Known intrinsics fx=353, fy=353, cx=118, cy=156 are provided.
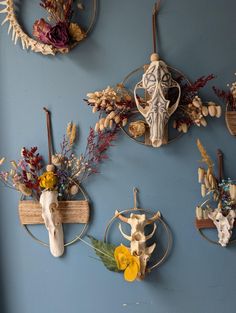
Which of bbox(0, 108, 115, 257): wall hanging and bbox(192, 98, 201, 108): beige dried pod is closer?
bbox(192, 98, 201, 108): beige dried pod

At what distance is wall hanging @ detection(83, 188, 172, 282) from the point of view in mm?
1240

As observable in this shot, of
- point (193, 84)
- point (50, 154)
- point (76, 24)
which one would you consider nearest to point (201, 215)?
point (193, 84)

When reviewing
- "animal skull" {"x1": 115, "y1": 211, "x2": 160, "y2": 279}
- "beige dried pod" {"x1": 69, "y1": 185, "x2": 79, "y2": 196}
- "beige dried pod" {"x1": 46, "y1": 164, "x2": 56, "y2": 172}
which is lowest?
"animal skull" {"x1": 115, "y1": 211, "x2": 160, "y2": 279}

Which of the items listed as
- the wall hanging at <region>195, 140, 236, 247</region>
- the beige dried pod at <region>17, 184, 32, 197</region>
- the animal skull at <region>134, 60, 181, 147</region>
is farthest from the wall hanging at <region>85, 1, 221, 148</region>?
the beige dried pod at <region>17, 184, 32, 197</region>

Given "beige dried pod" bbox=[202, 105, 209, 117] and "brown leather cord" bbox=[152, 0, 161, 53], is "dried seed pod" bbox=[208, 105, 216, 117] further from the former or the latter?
"brown leather cord" bbox=[152, 0, 161, 53]

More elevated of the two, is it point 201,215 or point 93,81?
point 93,81

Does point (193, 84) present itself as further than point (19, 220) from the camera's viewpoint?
No

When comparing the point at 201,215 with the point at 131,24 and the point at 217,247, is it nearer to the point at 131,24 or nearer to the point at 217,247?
the point at 217,247

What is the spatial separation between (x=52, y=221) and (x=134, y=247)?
307 millimetres

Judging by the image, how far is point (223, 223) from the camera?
47.8 inches

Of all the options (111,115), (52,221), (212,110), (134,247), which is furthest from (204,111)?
(52,221)

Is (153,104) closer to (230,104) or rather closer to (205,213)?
(230,104)

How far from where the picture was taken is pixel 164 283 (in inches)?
51.8

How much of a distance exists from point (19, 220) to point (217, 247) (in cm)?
75
